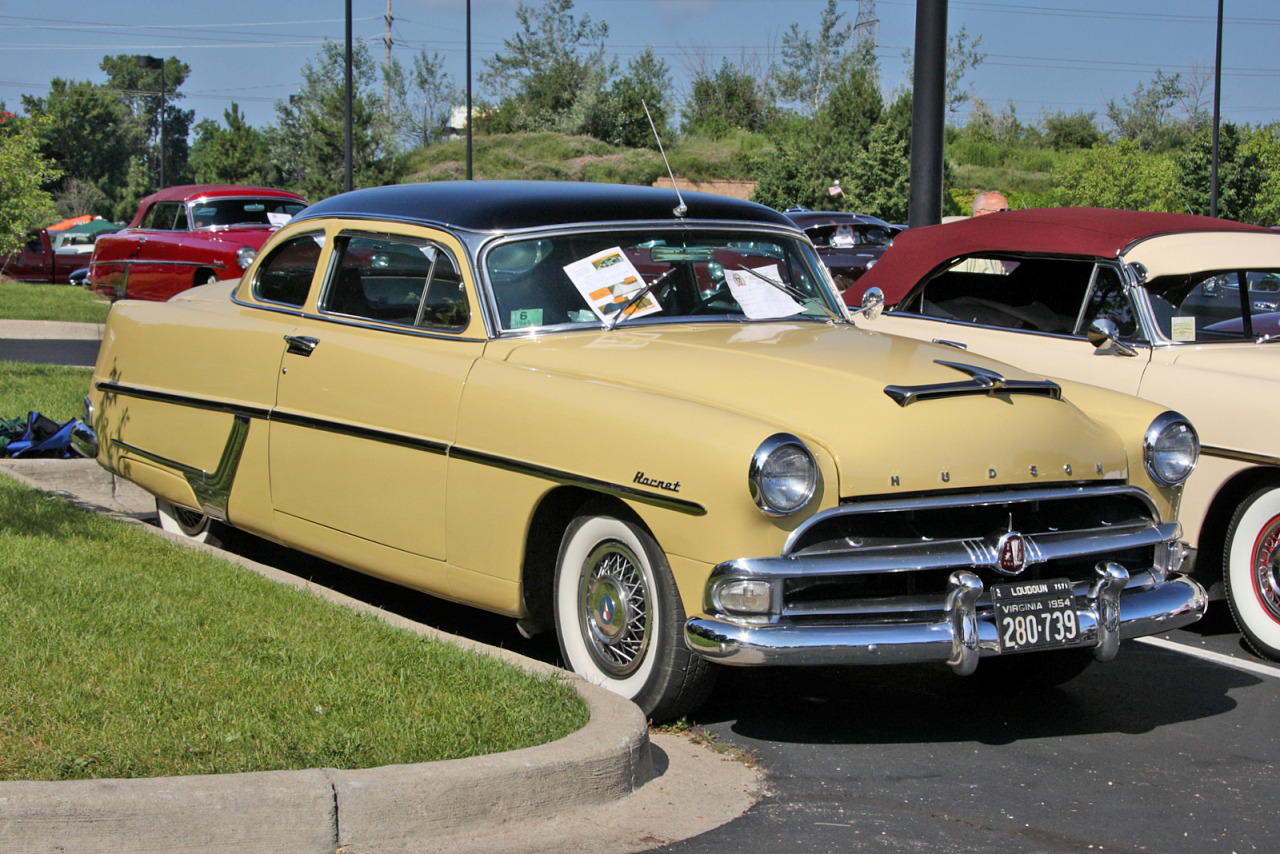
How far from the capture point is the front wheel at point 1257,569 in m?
5.45

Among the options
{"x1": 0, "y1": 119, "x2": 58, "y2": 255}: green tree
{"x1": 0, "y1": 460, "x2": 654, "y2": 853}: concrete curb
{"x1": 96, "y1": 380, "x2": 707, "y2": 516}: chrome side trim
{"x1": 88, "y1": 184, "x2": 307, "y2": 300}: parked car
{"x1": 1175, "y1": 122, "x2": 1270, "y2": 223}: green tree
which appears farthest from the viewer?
{"x1": 1175, "y1": 122, "x2": 1270, "y2": 223}: green tree

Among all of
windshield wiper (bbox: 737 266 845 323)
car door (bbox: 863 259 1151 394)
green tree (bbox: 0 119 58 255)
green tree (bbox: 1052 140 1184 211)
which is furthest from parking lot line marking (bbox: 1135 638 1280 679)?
green tree (bbox: 1052 140 1184 211)

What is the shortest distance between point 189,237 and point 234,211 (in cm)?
82

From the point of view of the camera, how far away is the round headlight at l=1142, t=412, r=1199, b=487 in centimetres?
457

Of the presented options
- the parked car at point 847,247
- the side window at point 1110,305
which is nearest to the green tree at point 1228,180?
the parked car at point 847,247

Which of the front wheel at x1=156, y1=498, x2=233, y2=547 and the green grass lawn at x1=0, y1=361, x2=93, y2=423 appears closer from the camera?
the front wheel at x1=156, y1=498, x2=233, y2=547

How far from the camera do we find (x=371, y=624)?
15.8ft

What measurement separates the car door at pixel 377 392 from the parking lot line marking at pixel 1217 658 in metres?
2.91

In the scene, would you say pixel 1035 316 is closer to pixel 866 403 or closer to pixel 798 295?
pixel 798 295

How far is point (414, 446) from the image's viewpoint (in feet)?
16.1

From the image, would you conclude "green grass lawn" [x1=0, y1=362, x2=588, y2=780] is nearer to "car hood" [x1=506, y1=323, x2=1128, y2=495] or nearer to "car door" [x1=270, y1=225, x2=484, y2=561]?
"car door" [x1=270, y1=225, x2=484, y2=561]

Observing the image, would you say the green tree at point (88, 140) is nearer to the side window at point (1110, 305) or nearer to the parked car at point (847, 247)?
the parked car at point (847, 247)

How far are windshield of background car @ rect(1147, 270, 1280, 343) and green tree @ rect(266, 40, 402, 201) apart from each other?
3010 cm

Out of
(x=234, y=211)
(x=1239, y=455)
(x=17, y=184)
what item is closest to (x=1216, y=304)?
(x=1239, y=455)
